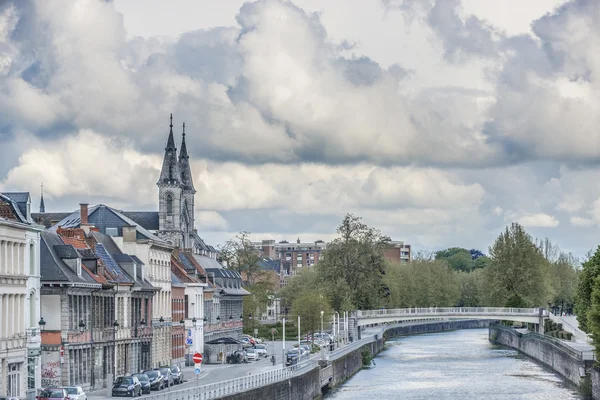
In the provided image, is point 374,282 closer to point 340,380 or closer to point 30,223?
point 340,380

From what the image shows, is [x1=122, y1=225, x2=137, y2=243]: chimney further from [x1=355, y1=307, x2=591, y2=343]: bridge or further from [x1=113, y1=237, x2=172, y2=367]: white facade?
[x1=355, y1=307, x2=591, y2=343]: bridge

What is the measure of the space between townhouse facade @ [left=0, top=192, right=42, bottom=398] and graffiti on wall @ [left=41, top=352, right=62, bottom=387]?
7.23 feet

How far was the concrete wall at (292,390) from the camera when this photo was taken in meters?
61.2

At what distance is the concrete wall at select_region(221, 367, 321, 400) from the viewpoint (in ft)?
201

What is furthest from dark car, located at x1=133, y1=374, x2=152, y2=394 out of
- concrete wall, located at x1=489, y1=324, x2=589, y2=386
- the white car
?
concrete wall, located at x1=489, y1=324, x2=589, y2=386

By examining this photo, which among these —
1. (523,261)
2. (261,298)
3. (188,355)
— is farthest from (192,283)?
(523,261)

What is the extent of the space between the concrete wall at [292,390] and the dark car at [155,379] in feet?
22.5

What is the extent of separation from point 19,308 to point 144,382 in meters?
9.28

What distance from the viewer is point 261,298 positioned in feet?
543

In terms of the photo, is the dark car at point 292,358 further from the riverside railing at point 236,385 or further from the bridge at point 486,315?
the bridge at point 486,315

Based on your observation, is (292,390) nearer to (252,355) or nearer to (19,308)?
(19,308)

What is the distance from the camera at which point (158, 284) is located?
9056 cm

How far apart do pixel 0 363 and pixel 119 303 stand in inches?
814

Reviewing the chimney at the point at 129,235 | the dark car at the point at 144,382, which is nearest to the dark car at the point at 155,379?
the dark car at the point at 144,382
